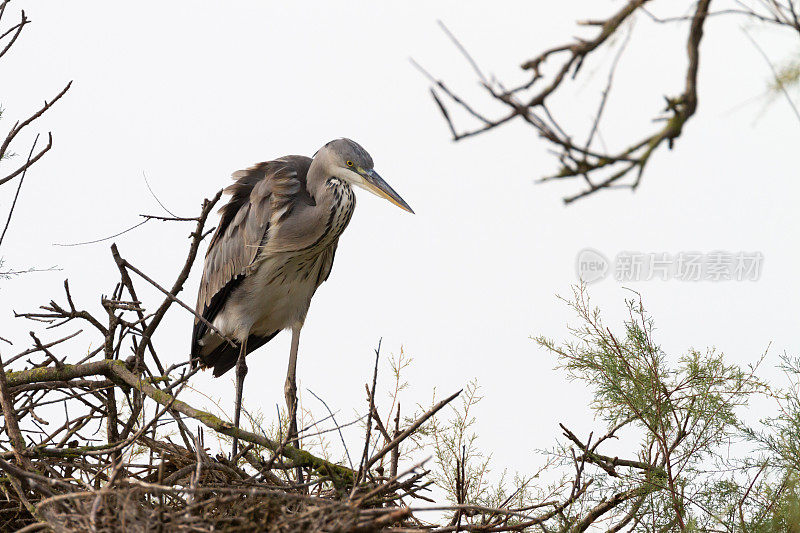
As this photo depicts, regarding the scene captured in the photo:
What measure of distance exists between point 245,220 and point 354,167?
2.13ft

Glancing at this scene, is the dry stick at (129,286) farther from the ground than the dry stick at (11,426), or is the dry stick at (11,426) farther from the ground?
the dry stick at (129,286)

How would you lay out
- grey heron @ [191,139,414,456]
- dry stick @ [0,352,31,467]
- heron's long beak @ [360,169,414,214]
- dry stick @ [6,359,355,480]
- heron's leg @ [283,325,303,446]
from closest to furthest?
1. dry stick @ [0,352,31,467]
2. dry stick @ [6,359,355,480]
3. heron's long beak @ [360,169,414,214]
4. grey heron @ [191,139,414,456]
5. heron's leg @ [283,325,303,446]

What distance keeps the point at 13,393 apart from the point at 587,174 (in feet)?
7.28

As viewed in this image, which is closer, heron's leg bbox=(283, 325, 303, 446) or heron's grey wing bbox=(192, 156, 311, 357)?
heron's grey wing bbox=(192, 156, 311, 357)

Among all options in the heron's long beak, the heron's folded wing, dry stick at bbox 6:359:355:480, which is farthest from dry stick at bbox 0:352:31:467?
the heron's long beak

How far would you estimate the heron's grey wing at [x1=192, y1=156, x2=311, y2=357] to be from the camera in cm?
441

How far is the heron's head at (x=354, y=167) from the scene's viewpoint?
4.33m

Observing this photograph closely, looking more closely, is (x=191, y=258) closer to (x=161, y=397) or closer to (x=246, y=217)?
(x=161, y=397)

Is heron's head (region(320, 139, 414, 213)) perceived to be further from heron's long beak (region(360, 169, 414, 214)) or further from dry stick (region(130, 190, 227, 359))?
dry stick (region(130, 190, 227, 359))

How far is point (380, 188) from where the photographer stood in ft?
14.1

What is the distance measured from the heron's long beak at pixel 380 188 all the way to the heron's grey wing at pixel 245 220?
378 mm

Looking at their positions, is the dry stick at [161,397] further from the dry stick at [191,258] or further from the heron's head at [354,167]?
the heron's head at [354,167]

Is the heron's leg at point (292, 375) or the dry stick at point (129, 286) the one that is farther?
the heron's leg at point (292, 375)

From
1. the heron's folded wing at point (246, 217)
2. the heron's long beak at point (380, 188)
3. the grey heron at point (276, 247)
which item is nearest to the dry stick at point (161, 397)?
the grey heron at point (276, 247)
